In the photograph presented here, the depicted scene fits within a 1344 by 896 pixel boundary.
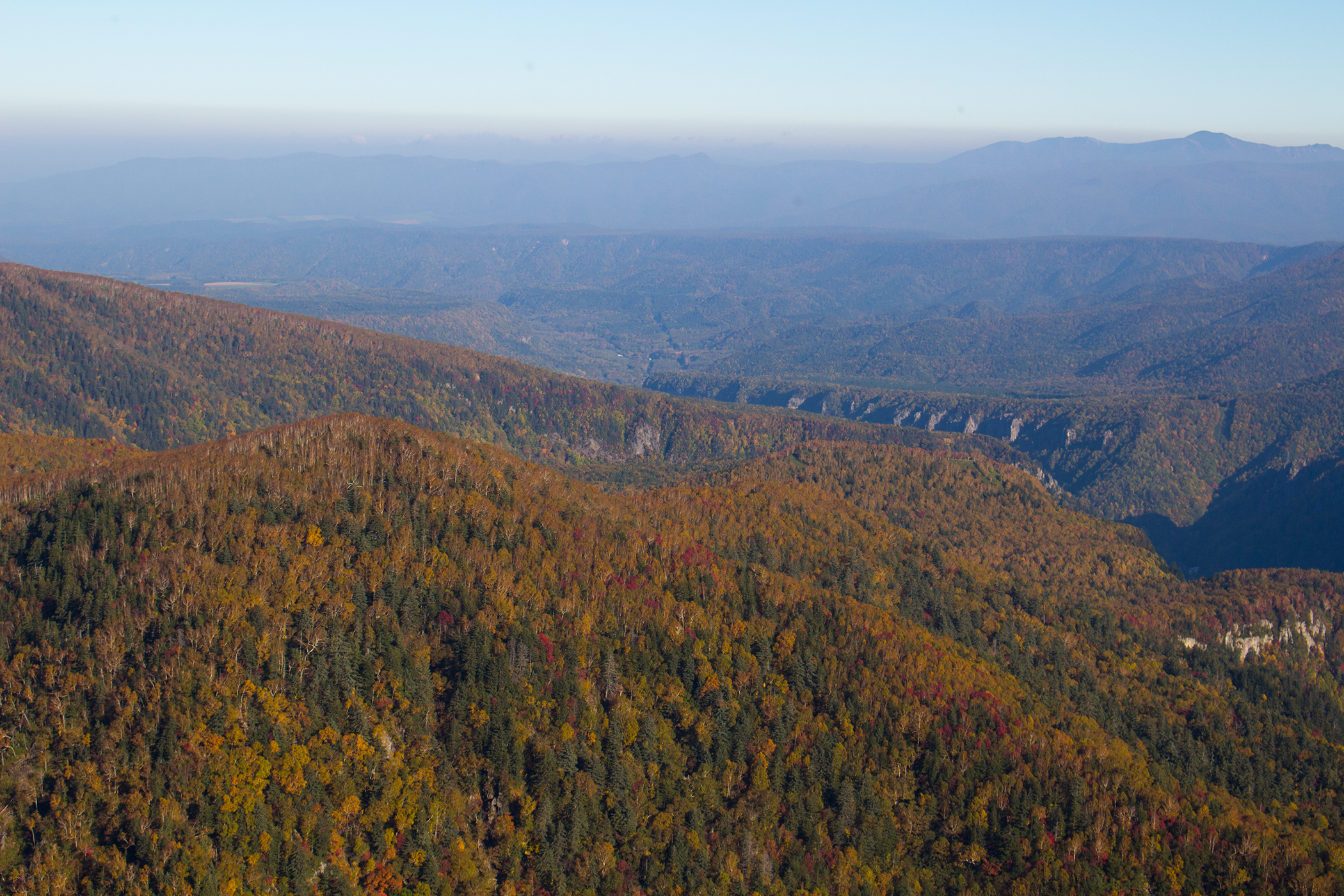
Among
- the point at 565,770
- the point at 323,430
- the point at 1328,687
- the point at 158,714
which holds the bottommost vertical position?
the point at 1328,687

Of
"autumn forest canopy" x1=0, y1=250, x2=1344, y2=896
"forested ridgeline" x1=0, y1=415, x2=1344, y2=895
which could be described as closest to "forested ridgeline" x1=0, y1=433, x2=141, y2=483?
"autumn forest canopy" x1=0, y1=250, x2=1344, y2=896

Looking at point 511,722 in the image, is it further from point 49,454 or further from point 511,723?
point 49,454

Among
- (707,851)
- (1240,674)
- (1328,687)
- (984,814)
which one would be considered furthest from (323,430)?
(1328,687)

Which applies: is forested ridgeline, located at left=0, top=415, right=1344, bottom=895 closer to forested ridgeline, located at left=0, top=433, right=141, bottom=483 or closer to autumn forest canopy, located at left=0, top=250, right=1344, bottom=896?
autumn forest canopy, located at left=0, top=250, right=1344, bottom=896

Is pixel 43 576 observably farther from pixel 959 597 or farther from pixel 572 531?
pixel 959 597

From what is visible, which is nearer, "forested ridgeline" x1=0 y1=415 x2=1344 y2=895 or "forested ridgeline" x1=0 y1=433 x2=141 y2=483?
"forested ridgeline" x1=0 y1=415 x2=1344 y2=895

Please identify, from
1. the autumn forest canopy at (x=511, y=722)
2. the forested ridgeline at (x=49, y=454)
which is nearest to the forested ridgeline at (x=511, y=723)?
A: the autumn forest canopy at (x=511, y=722)

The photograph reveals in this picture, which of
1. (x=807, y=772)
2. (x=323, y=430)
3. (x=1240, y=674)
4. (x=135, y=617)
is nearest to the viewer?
(x=135, y=617)

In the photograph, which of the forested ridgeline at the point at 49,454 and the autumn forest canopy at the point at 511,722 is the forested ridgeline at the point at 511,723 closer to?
the autumn forest canopy at the point at 511,722
